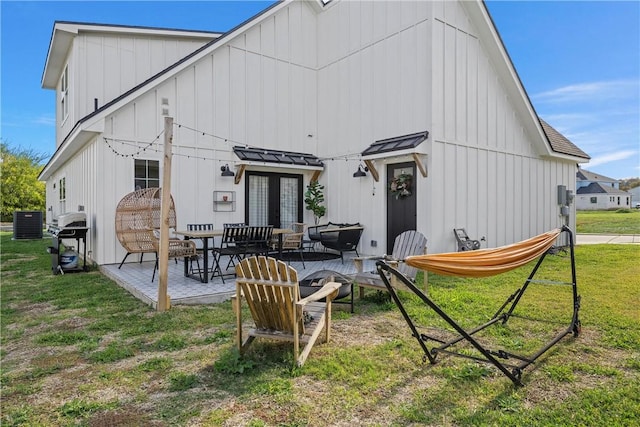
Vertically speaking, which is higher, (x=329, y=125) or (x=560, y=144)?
(x=329, y=125)

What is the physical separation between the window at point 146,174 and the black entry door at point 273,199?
2.16 m

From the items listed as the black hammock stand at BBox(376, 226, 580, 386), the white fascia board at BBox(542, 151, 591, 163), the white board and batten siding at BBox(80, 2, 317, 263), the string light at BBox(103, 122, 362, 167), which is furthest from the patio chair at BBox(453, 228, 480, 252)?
the white fascia board at BBox(542, 151, 591, 163)

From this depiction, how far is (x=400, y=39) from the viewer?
9.03m

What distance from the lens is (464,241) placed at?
8.48 meters

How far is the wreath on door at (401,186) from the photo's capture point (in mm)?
8797

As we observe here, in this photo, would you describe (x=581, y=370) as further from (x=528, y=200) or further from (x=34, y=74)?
(x=34, y=74)

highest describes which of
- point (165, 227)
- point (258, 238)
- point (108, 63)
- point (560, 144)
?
point (108, 63)

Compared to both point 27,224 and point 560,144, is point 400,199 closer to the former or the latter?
point 560,144

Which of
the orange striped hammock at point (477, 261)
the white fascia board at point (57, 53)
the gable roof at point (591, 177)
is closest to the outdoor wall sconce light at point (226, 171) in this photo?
the white fascia board at point (57, 53)

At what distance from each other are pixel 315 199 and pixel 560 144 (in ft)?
25.8

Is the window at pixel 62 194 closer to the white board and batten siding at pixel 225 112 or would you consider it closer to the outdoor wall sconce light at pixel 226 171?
the white board and batten siding at pixel 225 112

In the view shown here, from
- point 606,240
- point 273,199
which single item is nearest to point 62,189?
point 273,199

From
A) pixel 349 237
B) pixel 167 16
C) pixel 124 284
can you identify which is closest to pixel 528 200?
pixel 349 237

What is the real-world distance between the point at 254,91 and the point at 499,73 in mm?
6243
